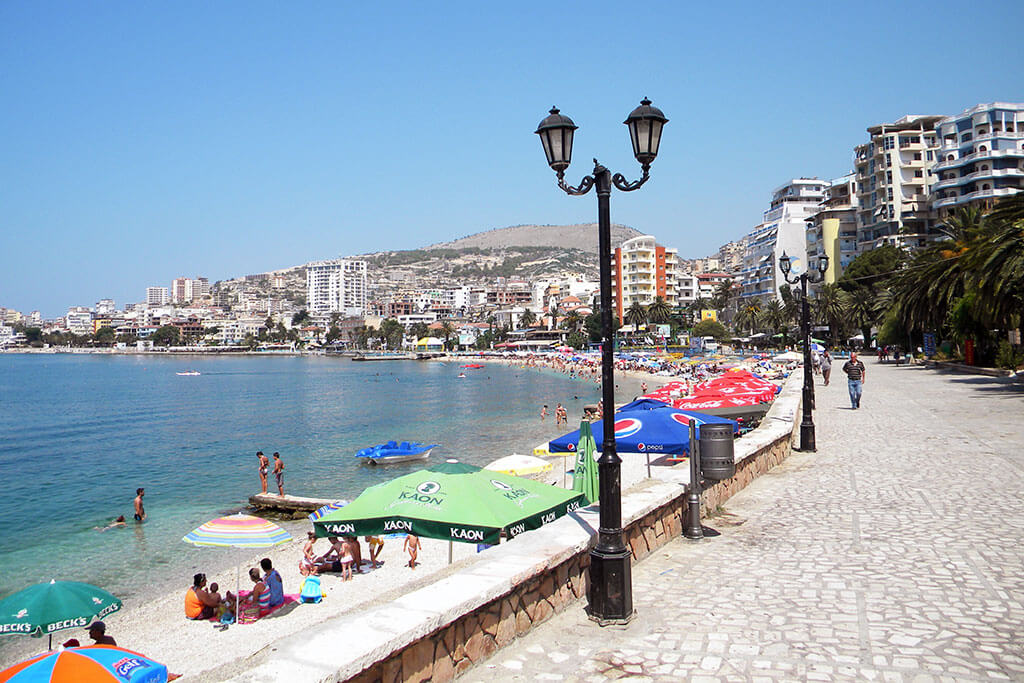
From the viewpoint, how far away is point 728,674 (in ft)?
13.2

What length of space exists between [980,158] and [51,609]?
80480 millimetres

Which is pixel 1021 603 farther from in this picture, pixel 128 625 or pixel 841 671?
pixel 128 625

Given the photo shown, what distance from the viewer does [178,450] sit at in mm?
33969

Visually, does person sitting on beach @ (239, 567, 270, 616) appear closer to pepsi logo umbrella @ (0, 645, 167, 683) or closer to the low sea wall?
pepsi logo umbrella @ (0, 645, 167, 683)

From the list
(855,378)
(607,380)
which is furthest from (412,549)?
(855,378)

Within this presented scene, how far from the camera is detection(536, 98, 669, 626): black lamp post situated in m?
4.80

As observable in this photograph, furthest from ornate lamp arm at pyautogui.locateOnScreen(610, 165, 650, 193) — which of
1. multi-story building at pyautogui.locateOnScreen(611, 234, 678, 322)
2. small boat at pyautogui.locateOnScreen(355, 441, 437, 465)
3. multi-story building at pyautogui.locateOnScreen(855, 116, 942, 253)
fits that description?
multi-story building at pyautogui.locateOnScreen(611, 234, 678, 322)

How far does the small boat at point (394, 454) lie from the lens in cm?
2690

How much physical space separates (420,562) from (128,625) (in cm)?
478

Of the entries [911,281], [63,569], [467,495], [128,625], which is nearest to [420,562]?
[128,625]

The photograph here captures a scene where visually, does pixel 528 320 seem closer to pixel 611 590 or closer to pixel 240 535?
pixel 240 535

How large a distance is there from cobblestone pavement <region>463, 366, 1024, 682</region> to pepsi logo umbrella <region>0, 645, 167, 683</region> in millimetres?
4719

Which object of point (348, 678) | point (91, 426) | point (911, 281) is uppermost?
point (911, 281)

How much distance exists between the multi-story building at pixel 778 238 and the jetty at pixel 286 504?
3410 inches
